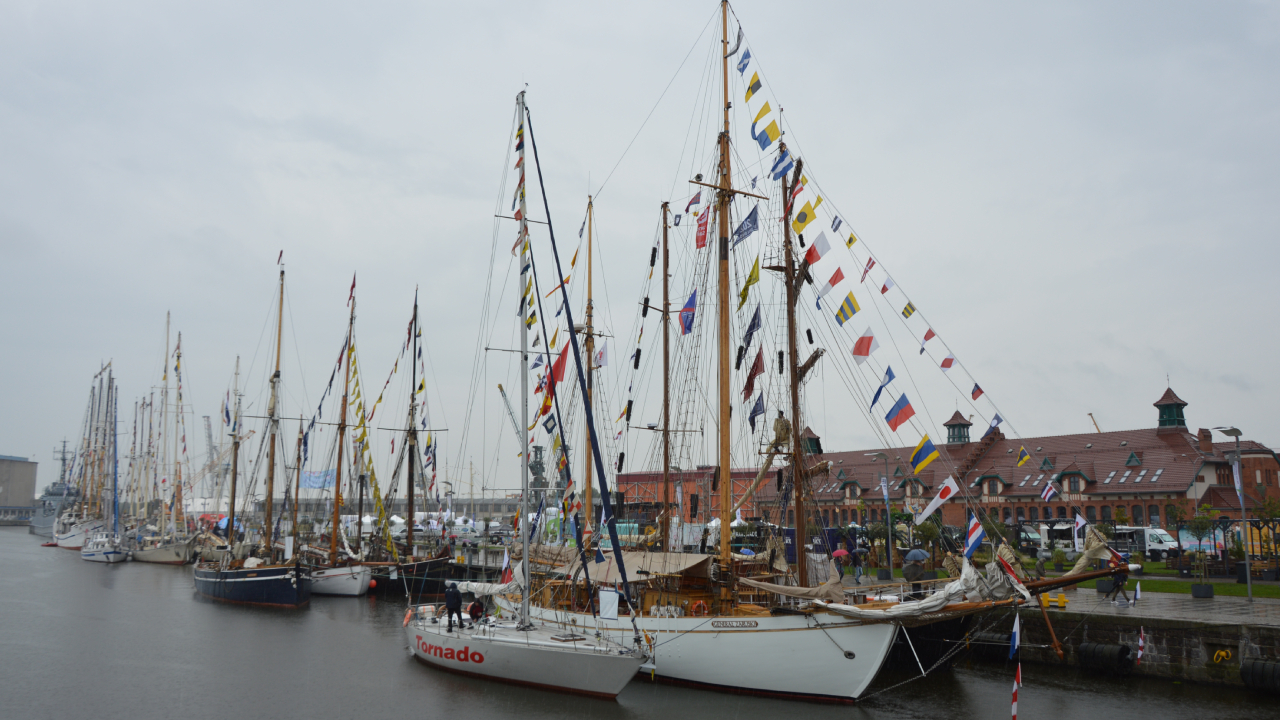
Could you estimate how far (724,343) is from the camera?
27.2 m

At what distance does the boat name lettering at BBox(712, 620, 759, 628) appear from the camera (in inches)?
924

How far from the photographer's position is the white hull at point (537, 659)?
23.1 m

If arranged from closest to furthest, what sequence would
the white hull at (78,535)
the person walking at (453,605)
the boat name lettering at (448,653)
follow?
1. the boat name lettering at (448,653)
2. the person walking at (453,605)
3. the white hull at (78,535)

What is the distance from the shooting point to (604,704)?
918 inches

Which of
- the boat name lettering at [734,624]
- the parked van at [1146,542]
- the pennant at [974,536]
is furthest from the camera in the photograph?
the parked van at [1146,542]

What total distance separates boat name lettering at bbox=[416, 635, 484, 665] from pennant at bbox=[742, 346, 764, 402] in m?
13.0

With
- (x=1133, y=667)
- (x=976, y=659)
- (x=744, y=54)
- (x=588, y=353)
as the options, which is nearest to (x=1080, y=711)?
(x=1133, y=667)

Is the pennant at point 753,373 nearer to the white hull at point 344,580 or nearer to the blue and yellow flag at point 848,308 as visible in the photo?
the blue and yellow flag at point 848,308

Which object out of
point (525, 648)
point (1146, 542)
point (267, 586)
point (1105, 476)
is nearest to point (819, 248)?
point (525, 648)

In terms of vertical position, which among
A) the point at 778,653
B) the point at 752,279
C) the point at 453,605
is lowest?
the point at 778,653

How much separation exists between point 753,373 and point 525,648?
12528mm

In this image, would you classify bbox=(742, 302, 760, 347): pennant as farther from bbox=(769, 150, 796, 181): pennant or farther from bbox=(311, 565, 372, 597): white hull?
bbox=(311, 565, 372, 597): white hull

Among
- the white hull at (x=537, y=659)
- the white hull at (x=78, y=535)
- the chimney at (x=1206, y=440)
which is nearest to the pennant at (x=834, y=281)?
the white hull at (x=537, y=659)

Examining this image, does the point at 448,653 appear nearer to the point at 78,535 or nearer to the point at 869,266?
the point at 869,266
